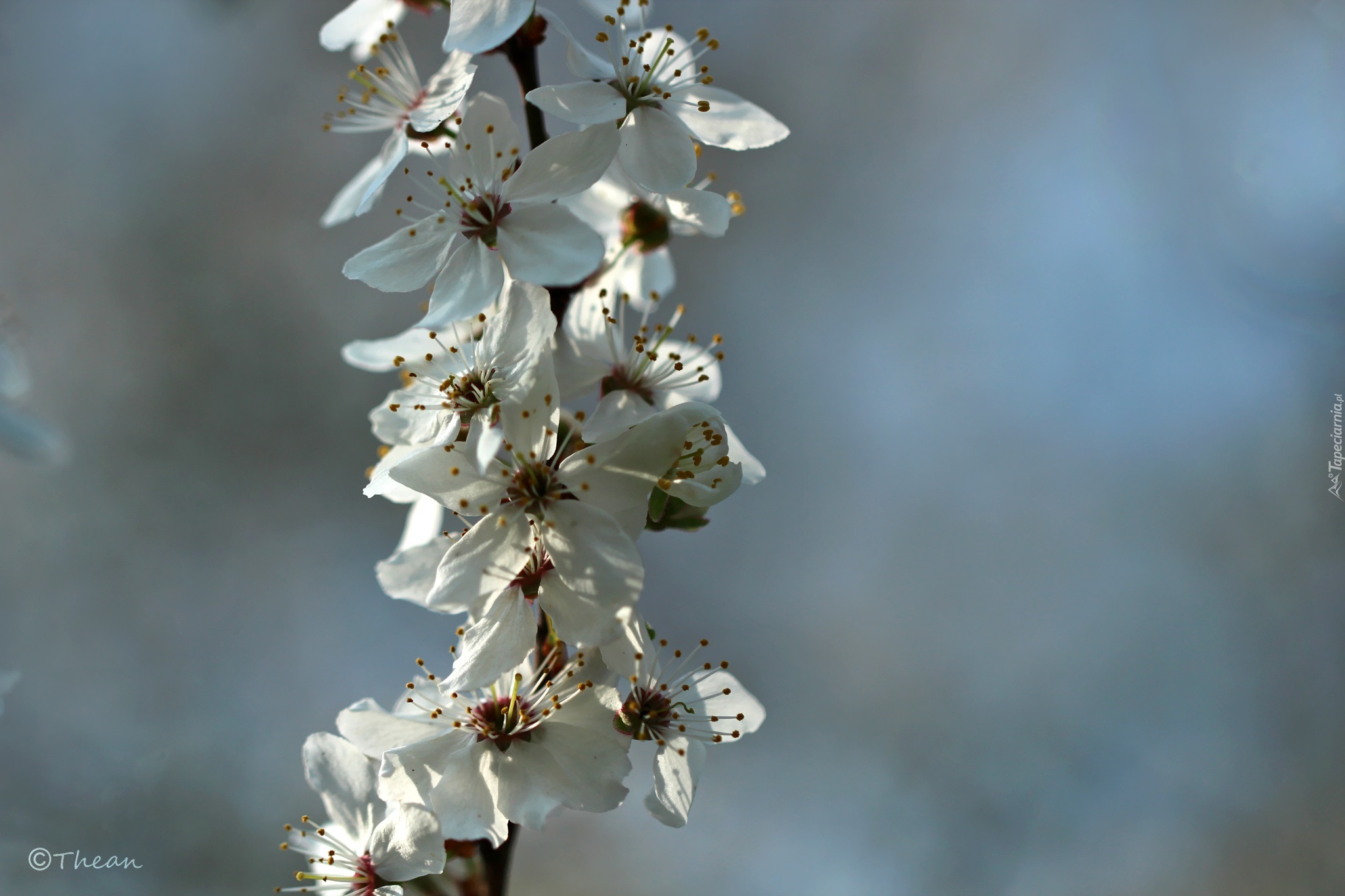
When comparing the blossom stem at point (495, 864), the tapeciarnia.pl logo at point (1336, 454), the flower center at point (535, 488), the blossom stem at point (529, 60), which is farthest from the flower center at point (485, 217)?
the tapeciarnia.pl logo at point (1336, 454)

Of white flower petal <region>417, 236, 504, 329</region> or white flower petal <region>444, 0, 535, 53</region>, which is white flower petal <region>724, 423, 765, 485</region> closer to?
white flower petal <region>417, 236, 504, 329</region>

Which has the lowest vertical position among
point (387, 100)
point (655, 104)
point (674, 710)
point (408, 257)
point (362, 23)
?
point (674, 710)

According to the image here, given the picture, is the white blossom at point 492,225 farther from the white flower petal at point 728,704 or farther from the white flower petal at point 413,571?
the white flower petal at point 728,704

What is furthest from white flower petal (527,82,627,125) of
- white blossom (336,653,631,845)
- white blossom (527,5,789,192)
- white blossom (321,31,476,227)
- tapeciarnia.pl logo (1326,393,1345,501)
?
tapeciarnia.pl logo (1326,393,1345,501)

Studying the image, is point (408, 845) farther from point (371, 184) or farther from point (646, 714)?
point (371, 184)

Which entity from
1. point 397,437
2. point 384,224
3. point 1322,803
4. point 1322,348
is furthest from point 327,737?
point 1322,803

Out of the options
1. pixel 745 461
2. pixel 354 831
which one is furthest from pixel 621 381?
pixel 354 831
